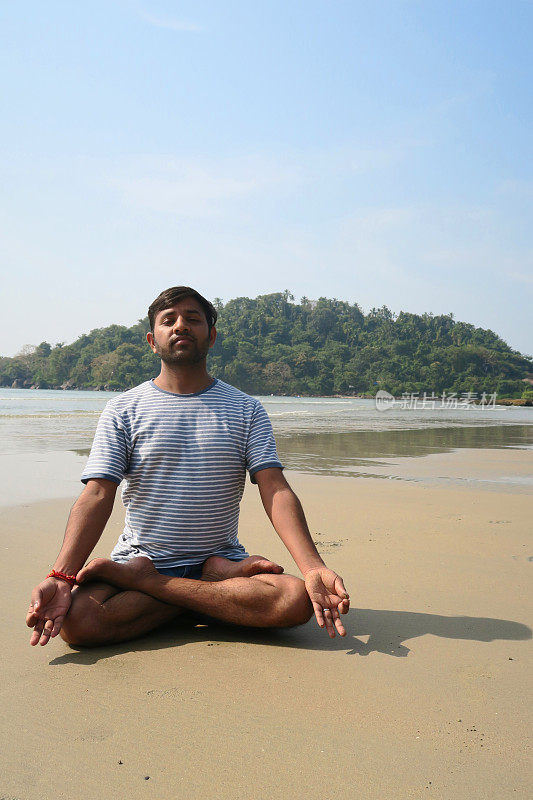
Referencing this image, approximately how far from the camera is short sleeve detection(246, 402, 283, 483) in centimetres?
278

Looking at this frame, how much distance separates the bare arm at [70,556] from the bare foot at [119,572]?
0.04m

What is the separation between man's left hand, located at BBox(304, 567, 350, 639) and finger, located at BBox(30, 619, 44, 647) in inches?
38.4

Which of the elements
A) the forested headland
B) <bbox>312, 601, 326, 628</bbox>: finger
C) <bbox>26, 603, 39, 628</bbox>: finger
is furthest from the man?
the forested headland

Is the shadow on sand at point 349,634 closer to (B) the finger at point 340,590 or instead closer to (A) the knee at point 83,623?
(A) the knee at point 83,623

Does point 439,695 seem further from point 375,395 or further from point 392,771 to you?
point 375,395

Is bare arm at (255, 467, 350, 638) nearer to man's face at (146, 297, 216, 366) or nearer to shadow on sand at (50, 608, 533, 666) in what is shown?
shadow on sand at (50, 608, 533, 666)

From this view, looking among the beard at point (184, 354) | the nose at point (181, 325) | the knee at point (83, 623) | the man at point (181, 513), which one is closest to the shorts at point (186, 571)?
the man at point (181, 513)

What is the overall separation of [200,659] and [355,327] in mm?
123911

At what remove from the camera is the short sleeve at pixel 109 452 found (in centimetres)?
265

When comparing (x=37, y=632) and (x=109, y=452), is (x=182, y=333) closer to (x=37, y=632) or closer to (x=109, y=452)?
(x=109, y=452)

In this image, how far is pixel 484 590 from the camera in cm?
346

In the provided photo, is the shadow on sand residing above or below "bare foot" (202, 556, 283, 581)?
below

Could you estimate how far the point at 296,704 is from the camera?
211 cm

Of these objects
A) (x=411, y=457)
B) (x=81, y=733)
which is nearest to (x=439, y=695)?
(x=81, y=733)
